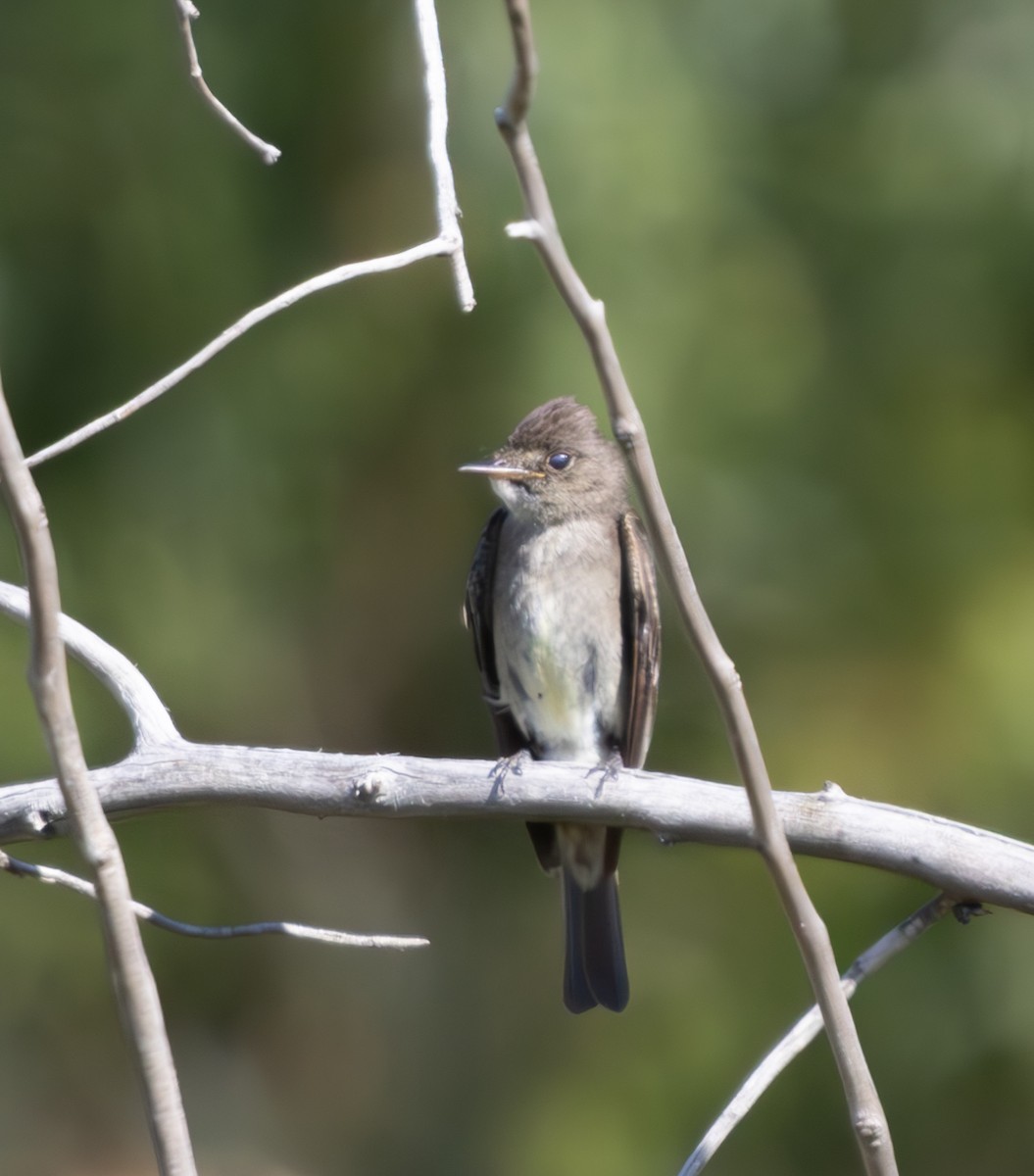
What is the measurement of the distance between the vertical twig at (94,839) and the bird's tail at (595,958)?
8.64 ft

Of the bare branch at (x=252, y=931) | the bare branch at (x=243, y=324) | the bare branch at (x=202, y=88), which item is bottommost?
the bare branch at (x=252, y=931)

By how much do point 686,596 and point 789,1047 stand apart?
2.65 ft

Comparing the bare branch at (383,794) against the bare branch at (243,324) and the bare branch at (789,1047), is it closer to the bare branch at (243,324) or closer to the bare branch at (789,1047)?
the bare branch at (789,1047)

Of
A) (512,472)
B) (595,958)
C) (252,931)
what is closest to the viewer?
(252,931)

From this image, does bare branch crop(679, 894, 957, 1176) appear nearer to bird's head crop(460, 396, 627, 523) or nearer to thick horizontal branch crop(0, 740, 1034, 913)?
thick horizontal branch crop(0, 740, 1034, 913)

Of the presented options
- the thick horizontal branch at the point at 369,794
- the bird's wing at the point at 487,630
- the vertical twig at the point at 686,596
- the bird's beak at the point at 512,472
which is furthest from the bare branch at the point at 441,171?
the bird's wing at the point at 487,630

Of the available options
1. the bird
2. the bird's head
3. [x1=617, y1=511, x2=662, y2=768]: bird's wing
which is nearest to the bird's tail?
the bird

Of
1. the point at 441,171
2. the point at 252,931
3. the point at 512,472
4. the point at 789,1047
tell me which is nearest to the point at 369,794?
the point at 252,931

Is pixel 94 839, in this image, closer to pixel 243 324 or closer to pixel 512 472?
pixel 243 324

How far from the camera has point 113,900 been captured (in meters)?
1.57

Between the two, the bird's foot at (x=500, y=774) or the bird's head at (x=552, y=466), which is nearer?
the bird's foot at (x=500, y=774)

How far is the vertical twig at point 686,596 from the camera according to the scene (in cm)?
143

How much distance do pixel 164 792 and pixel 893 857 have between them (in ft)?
3.87

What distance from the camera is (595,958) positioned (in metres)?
4.14
